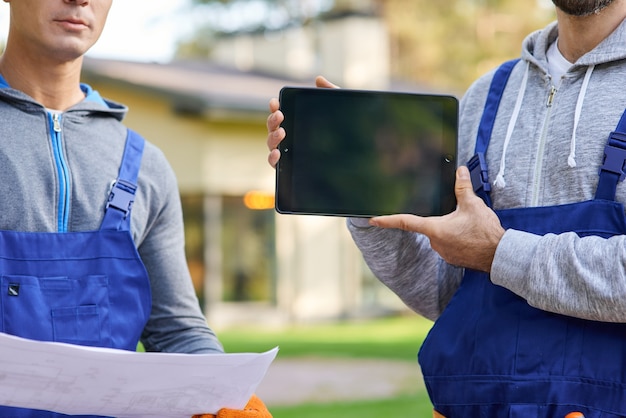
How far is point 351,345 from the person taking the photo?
13.4 metres

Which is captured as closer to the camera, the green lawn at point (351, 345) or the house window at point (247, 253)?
the green lawn at point (351, 345)

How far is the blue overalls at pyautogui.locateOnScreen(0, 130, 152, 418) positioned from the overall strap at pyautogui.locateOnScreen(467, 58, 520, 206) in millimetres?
837

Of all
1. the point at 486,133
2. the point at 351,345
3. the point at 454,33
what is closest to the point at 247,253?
the point at 351,345

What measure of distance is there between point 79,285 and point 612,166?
1226 mm

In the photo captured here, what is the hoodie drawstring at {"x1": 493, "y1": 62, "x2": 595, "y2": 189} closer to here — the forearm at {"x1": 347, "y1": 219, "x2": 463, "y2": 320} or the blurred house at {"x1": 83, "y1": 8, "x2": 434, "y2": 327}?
the forearm at {"x1": 347, "y1": 219, "x2": 463, "y2": 320}

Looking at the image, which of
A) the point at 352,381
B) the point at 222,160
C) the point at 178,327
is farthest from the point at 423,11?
the point at 178,327

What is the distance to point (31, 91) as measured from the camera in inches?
96.3

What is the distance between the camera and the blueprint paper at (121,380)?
6.45ft

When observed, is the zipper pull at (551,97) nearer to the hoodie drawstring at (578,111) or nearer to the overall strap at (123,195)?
the hoodie drawstring at (578,111)

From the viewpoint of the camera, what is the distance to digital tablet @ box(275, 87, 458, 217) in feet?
7.37

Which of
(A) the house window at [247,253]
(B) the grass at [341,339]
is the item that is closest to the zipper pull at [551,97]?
(B) the grass at [341,339]

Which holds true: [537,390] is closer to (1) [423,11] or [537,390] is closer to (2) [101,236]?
(2) [101,236]

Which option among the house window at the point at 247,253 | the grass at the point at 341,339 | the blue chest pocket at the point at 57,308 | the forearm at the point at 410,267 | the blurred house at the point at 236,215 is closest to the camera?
the blue chest pocket at the point at 57,308

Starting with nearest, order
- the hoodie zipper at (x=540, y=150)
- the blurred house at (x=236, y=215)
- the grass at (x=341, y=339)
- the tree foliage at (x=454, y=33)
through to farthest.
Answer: the hoodie zipper at (x=540, y=150)
the grass at (x=341, y=339)
the blurred house at (x=236, y=215)
the tree foliage at (x=454, y=33)
